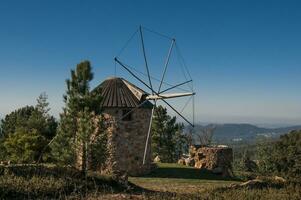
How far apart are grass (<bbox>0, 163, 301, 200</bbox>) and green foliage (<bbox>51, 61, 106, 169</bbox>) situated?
4535 mm

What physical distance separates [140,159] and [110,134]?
3011 mm

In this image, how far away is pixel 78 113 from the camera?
26.9m

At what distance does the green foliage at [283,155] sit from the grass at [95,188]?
24.3m

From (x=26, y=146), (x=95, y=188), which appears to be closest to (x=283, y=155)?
(x=26, y=146)

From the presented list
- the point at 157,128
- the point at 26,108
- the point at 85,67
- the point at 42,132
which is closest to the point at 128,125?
the point at 85,67

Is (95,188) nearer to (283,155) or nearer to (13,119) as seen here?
(283,155)

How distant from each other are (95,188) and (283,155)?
36.8 metres

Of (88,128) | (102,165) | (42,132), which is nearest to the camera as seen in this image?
(88,128)

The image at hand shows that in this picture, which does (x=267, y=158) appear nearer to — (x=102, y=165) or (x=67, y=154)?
(x=102, y=165)

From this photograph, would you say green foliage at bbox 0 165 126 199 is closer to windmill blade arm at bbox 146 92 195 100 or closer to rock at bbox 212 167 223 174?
windmill blade arm at bbox 146 92 195 100

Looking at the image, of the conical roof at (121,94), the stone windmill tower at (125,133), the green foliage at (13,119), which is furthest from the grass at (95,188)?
the green foliage at (13,119)

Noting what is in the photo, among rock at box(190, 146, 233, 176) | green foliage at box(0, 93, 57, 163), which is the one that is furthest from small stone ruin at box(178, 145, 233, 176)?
green foliage at box(0, 93, 57, 163)

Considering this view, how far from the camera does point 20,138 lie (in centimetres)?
Result: 3791

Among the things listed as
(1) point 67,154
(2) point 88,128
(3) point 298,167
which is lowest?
(3) point 298,167
